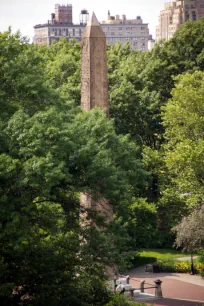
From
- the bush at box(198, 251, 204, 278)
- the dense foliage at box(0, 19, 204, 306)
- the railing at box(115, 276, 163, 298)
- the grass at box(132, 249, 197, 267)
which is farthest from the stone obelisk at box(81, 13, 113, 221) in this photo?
the grass at box(132, 249, 197, 267)

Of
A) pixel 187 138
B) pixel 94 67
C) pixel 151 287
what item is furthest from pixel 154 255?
pixel 94 67

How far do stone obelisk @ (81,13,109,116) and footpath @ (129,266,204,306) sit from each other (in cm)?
853

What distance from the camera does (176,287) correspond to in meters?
47.5

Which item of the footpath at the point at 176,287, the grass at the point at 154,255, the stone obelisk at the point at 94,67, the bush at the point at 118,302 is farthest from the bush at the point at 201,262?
the bush at the point at 118,302

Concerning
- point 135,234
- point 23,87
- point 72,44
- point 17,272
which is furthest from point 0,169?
point 72,44

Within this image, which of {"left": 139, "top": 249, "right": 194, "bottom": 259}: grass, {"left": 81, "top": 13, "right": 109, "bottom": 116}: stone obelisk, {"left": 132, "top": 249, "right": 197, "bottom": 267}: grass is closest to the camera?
{"left": 81, "top": 13, "right": 109, "bottom": 116}: stone obelisk

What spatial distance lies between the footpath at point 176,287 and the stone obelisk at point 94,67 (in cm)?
853

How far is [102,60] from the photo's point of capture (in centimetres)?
4341

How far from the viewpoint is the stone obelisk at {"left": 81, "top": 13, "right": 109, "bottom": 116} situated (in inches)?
1699

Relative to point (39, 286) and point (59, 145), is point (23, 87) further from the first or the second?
point (39, 286)

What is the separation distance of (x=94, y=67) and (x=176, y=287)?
1123cm

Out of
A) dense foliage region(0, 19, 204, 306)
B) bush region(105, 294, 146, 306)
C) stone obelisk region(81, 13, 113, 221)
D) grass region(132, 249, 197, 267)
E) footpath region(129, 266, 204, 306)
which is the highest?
stone obelisk region(81, 13, 113, 221)

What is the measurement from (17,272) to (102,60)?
14700 mm

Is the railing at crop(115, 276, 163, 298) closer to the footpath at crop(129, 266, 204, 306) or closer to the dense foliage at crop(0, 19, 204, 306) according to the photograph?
the footpath at crop(129, 266, 204, 306)
